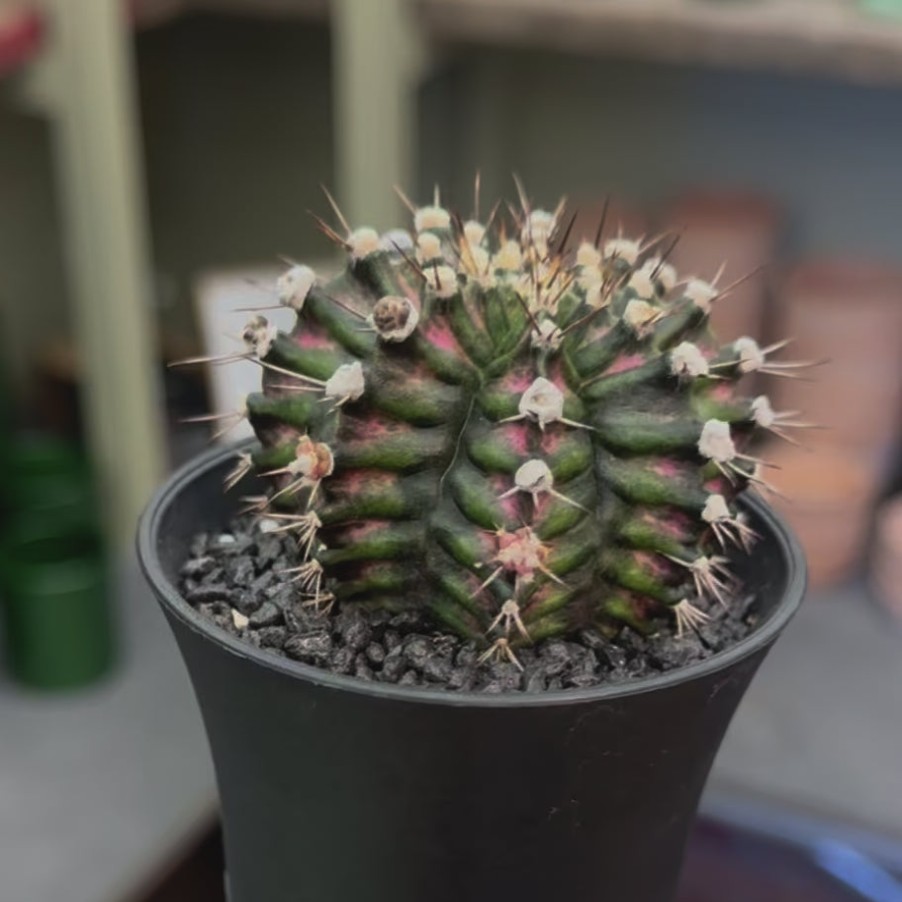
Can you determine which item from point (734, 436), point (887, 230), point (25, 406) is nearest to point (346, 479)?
point (734, 436)

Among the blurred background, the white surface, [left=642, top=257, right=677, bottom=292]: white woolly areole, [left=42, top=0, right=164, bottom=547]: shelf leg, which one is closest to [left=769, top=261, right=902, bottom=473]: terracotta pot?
the blurred background

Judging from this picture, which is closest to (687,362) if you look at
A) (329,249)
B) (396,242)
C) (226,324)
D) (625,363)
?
(625,363)

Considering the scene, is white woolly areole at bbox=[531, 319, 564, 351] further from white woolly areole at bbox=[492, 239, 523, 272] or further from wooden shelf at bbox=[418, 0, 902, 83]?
wooden shelf at bbox=[418, 0, 902, 83]

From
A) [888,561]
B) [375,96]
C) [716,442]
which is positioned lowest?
[888,561]

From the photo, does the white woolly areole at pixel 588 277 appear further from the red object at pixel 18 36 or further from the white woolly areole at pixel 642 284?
the red object at pixel 18 36

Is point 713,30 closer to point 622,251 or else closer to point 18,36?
point 18,36

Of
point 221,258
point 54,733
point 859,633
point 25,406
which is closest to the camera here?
point 54,733

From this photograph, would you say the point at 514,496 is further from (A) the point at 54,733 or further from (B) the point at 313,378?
(A) the point at 54,733
